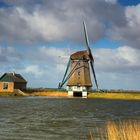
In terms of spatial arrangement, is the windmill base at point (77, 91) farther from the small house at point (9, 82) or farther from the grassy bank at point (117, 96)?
the small house at point (9, 82)

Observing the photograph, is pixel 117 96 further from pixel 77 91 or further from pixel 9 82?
pixel 9 82

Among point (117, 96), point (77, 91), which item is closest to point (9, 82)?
point (77, 91)

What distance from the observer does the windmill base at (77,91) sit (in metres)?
83.1

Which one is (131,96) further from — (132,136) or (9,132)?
(132,136)

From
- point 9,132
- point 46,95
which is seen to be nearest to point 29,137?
point 9,132

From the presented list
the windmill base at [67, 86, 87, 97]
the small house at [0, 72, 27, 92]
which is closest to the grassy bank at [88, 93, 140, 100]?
the windmill base at [67, 86, 87, 97]

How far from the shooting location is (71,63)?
84750mm

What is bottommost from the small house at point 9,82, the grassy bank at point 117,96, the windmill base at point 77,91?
the grassy bank at point 117,96

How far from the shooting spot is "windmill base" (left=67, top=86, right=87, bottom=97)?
83119mm

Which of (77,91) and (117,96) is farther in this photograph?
(117,96)

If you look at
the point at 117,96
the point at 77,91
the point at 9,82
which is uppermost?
the point at 9,82

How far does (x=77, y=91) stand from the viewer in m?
84.0

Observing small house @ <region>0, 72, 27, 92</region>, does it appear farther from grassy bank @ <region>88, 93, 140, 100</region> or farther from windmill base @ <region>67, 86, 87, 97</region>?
grassy bank @ <region>88, 93, 140, 100</region>

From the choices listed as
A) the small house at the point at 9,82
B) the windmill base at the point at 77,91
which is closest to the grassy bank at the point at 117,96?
the windmill base at the point at 77,91
